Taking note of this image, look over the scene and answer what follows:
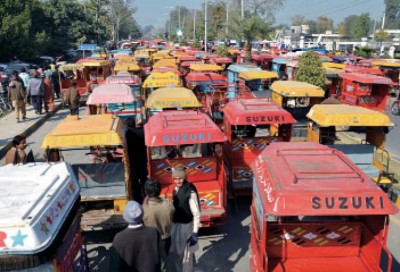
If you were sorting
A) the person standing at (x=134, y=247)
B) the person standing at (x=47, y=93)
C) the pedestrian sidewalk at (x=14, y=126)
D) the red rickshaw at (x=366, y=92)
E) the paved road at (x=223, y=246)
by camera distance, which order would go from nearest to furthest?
1. the person standing at (x=134, y=247)
2. the paved road at (x=223, y=246)
3. the pedestrian sidewalk at (x=14, y=126)
4. the red rickshaw at (x=366, y=92)
5. the person standing at (x=47, y=93)

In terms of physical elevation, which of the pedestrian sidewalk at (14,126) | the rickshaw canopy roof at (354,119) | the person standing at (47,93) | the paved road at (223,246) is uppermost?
the rickshaw canopy roof at (354,119)

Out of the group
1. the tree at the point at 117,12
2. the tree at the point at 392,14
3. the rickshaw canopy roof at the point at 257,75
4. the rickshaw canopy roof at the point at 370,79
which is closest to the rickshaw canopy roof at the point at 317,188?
the rickshaw canopy roof at the point at 257,75

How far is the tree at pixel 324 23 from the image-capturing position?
188300mm

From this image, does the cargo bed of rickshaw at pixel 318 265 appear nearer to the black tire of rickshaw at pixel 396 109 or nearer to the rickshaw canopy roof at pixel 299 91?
the rickshaw canopy roof at pixel 299 91

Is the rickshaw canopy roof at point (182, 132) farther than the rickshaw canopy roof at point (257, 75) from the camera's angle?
No

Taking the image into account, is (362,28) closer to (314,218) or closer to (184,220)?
(314,218)

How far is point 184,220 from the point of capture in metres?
5.86

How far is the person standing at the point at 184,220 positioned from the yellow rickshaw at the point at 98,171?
1652mm

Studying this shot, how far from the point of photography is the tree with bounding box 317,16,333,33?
188 meters

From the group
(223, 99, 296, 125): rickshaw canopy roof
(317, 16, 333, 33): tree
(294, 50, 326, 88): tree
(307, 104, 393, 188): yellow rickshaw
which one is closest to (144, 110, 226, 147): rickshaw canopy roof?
(223, 99, 296, 125): rickshaw canopy roof

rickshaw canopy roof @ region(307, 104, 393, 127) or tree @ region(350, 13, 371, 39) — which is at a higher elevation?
tree @ region(350, 13, 371, 39)

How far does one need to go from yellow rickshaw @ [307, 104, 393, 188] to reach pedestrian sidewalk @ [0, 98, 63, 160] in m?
9.87

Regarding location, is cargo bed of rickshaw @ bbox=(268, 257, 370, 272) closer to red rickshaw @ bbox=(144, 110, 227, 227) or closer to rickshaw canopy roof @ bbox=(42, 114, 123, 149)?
red rickshaw @ bbox=(144, 110, 227, 227)

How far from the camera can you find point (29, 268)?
13.2 ft
